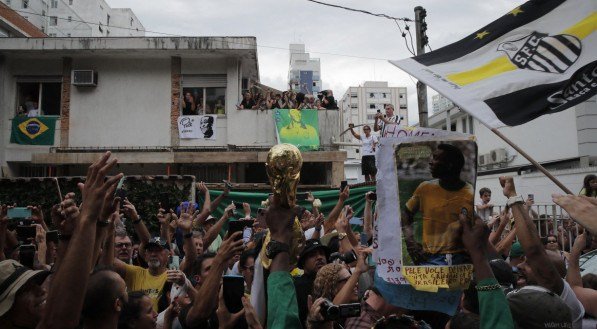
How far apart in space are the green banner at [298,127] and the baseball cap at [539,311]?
13.1 meters

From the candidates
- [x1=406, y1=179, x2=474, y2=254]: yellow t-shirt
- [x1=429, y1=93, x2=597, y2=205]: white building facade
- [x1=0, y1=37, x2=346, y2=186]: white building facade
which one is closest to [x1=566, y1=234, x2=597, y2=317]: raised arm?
[x1=406, y1=179, x2=474, y2=254]: yellow t-shirt

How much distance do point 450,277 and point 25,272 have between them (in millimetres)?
2187

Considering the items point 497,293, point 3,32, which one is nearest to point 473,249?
point 497,293

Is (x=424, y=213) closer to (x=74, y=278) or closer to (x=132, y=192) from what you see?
(x=74, y=278)

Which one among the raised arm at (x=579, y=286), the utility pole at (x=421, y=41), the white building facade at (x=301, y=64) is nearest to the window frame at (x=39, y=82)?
the utility pole at (x=421, y=41)

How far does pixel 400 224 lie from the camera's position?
2.60 m

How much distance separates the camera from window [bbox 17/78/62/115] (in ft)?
55.3

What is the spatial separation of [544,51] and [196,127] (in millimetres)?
13737

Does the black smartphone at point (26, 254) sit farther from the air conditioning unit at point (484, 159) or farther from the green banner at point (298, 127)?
the air conditioning unit at point (484, 159)

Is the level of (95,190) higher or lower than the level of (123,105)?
lower

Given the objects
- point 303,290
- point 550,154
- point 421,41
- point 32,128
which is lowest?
point 303,290

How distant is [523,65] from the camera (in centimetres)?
352

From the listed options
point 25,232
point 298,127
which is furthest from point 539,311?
point 298,127

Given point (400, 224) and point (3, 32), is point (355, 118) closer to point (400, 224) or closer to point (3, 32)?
point (3, 32)
